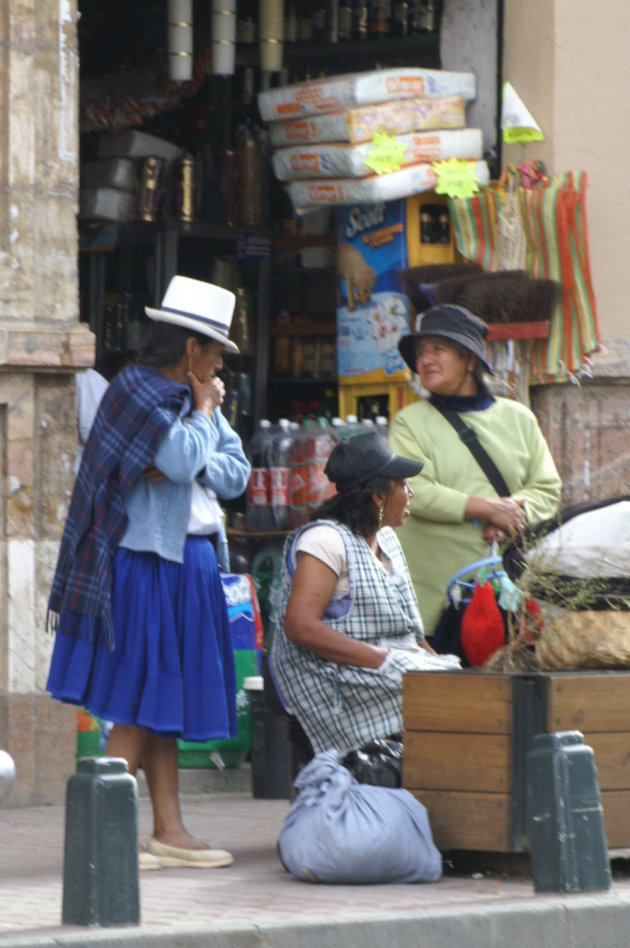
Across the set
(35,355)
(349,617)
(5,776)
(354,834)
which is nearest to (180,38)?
(35,355)

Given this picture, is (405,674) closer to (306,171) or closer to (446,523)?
(446,523)

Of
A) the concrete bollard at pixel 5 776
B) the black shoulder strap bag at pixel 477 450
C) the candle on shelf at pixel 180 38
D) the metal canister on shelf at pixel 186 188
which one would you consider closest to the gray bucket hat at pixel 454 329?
the black shoulder strap bag at pixel 477 450

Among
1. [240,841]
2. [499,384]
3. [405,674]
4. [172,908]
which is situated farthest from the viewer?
[499,384]

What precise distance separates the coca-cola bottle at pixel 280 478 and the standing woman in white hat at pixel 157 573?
2.57 m

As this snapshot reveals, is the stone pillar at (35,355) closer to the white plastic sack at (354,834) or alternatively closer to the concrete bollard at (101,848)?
the white plastic sack at (354,834)

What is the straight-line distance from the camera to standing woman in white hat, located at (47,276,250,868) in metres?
6.21

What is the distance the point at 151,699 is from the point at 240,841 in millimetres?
1108

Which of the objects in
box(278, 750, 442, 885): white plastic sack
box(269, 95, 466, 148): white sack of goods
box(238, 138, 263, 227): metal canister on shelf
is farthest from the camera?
box(238, 138, 263, 227): metal canister on shelf

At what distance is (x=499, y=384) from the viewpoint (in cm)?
866

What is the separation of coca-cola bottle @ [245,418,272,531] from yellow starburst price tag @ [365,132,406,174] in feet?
4.58

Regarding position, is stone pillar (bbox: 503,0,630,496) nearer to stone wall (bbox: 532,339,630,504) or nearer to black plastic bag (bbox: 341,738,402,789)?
stone wall (bbox: 532,339,630,504)

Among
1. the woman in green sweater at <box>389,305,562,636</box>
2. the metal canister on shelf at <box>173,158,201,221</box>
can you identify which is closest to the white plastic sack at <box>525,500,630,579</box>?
the woman in green sweater at <box>389,305,562,636</box>

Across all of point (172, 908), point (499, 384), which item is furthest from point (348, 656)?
point (499, 384)

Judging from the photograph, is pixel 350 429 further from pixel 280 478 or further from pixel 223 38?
pixel 223 38
